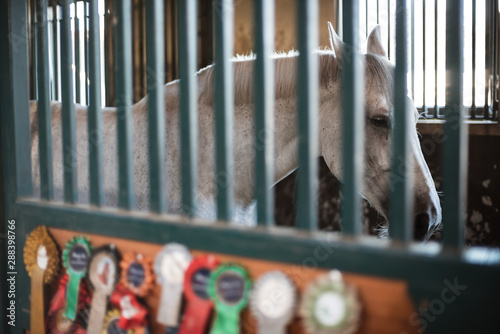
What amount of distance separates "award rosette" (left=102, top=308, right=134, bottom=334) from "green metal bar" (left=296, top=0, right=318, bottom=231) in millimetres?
475

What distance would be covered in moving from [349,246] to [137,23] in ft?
12.1

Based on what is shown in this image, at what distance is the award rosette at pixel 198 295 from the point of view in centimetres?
93

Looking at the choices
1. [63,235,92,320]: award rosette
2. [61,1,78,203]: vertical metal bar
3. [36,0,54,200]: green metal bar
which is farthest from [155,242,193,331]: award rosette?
[36,0,54,200]: green metal bar

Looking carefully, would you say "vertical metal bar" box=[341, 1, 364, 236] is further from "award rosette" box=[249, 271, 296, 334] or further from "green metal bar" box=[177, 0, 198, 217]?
"green metal bar" box=[177, 0, 198, 217]

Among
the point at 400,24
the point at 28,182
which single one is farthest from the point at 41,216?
the point at 400,24

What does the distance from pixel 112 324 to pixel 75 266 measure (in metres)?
0.17

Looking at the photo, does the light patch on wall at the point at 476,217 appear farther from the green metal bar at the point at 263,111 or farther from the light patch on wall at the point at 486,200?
the green metal bar at the point at 263,111

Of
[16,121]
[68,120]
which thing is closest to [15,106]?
[16,121]

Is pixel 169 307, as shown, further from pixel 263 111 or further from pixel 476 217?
pixel 476 217

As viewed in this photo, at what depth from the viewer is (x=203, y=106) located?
1617mm

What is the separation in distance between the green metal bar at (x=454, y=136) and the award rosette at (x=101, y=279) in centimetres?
68

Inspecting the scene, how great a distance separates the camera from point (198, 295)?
0.94 m

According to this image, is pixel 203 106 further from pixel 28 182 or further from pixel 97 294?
pixel 97 294

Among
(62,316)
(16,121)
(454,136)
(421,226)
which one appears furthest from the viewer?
(421,226)
